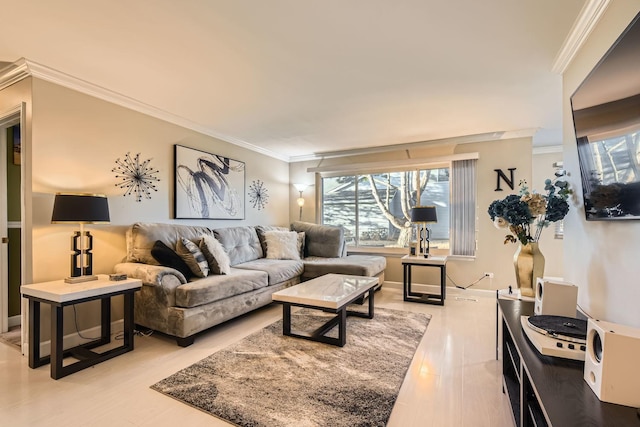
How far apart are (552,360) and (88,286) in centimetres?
289

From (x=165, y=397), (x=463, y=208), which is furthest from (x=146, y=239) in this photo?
(x=463, y=208)

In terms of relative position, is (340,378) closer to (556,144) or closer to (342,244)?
(342,244)

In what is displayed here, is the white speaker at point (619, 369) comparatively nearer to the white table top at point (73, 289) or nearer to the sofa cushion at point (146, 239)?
the white table top at point (73, 289)

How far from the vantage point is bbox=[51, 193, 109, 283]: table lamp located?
2281mm

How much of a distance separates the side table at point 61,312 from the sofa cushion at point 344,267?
222 cm

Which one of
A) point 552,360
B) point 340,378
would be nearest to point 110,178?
point 340,378

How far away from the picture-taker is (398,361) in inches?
91.8

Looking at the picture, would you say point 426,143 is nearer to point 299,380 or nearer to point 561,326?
point 561,326

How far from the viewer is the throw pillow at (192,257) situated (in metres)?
3.04

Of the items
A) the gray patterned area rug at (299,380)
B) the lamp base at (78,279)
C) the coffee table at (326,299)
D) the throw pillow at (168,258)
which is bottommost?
the gray patterned area rug at (299,380)

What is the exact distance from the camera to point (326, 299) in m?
2.51

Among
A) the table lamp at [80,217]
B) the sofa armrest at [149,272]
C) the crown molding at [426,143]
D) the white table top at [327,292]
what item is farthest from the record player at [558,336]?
the crown molding at [426,143]

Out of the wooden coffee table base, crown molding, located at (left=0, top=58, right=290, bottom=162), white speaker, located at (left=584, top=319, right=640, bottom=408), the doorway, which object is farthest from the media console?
the doorway

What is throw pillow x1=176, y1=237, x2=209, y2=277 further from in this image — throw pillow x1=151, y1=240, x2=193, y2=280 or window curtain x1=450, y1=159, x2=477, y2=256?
window curtain x1=450, y1=159, x2=477, y2=256
